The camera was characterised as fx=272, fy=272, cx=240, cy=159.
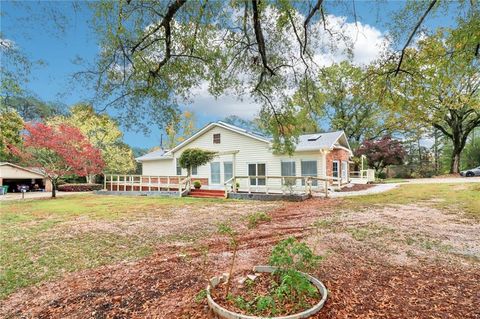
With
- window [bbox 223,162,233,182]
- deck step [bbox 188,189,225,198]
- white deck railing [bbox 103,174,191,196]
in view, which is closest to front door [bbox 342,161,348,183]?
window [bbox 223,162,233,182]

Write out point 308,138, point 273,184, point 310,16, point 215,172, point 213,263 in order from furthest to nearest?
point 215,172, point 308,138, point 273,184, point 310,16, point 213,263

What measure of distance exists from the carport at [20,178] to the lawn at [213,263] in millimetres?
21113

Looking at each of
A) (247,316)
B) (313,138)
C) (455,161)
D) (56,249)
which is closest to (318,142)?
(313,138)

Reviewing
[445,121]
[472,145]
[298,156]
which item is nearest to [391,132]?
[445,121]

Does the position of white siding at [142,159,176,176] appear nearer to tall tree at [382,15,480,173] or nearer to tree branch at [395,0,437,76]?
tall tree at [382,15,480,173]

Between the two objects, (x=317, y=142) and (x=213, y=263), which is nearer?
(x=213, y=263)

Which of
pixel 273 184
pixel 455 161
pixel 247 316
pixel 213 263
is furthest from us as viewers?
pixel 455 161

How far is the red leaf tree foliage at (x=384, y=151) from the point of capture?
87.5 feet

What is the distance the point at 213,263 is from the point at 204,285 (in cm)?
80

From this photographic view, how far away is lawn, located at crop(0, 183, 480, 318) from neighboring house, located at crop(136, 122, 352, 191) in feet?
27.5

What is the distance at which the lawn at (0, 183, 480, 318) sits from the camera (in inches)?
119

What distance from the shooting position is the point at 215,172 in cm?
1945

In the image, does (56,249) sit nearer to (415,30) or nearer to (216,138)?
(415,30)

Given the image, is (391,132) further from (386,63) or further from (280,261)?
(280,261)
